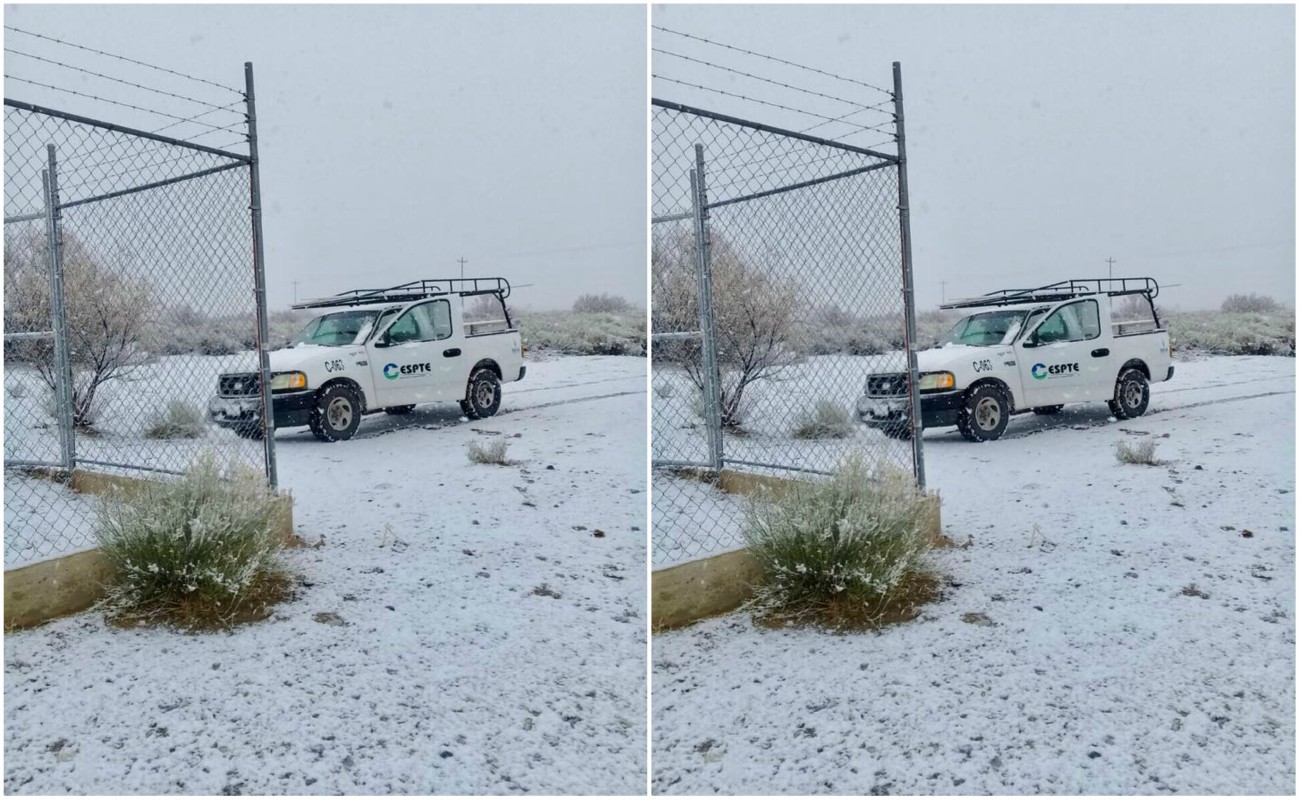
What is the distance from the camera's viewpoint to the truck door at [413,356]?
24.6 ft

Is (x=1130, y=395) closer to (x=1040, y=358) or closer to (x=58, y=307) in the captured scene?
(x=1040, y=358)

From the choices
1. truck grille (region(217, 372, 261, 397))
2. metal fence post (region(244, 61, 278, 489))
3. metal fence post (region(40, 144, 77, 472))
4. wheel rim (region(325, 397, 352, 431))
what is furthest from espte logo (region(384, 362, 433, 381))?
metal fence post (region(244, 61, 278, 489))

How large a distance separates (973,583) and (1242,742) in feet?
3.98

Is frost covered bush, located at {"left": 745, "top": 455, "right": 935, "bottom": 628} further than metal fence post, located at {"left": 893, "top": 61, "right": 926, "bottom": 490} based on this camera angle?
No

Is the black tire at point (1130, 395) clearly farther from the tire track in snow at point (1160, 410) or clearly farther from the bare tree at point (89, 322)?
the bare tree at point (89, 322)

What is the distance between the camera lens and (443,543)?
4305 millimetres

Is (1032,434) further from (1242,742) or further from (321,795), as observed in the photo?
(321,795)

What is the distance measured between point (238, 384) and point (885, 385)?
3655 millimetres

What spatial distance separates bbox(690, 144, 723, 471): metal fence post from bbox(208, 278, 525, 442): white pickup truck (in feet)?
10.8

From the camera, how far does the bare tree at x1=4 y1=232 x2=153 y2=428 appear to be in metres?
6.70

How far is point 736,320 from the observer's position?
260 inches

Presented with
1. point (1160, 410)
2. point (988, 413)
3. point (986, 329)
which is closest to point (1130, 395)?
point (1160, 410)

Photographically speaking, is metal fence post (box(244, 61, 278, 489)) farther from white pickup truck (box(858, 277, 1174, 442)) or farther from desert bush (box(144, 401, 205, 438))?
white pickup truck (box(858, 277, 1174, 442))

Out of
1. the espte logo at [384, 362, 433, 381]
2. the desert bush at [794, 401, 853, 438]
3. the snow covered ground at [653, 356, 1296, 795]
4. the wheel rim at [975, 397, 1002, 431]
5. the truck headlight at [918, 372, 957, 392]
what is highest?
the espte logo at [384, 362, 433, 381]
